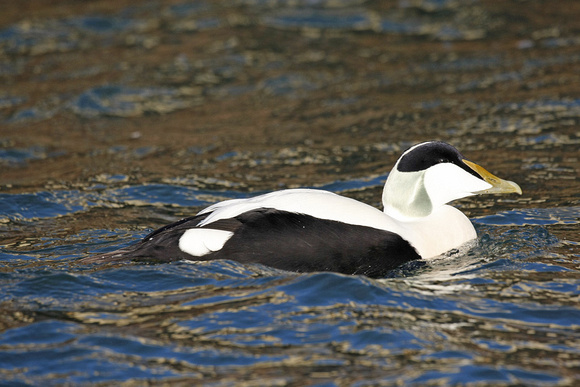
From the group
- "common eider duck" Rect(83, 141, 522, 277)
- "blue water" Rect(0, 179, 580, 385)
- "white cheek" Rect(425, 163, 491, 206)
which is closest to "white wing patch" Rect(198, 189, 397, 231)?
"common eider duck" Rect(83, 141, 522, 277)

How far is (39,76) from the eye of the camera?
32.3 feet

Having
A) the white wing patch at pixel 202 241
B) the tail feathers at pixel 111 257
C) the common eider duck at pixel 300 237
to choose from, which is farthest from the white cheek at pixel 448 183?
the tail feathers at pixel 111 257

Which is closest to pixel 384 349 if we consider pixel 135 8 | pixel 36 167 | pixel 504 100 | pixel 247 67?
pixel 36 167

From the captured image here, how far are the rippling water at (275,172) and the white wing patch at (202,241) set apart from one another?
0.09m

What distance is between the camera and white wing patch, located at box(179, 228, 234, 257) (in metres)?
4.46

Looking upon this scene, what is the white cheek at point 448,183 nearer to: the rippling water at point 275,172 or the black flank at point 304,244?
the rippling water at point 275,172

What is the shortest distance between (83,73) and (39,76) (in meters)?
0.50

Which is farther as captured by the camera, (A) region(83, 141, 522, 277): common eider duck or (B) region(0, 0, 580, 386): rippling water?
(A) region(83, 141, 522, 277): common eider duck

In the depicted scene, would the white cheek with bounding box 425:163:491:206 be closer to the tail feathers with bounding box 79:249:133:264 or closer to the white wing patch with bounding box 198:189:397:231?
the white wing patch with bounding box 198:189:397:231

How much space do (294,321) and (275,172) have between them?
328 cm

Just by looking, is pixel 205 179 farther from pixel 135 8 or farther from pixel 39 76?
pixel 135 8

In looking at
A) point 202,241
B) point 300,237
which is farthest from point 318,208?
→ point 202,241

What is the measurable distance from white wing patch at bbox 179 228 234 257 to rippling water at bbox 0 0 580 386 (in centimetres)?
9

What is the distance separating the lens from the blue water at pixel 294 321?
11.5 ft
